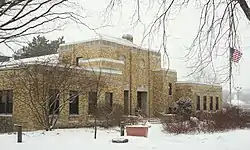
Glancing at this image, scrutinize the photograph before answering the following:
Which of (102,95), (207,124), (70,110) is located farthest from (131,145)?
(102,95)

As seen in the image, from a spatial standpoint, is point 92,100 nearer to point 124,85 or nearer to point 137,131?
point 124,85

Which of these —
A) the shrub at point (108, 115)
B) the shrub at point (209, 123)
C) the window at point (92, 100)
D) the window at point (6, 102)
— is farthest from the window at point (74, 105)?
the shrub at point (209, 123)

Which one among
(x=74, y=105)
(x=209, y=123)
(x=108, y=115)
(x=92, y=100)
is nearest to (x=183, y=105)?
(x=92, y=100)

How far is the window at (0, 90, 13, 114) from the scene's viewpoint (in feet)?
92.0

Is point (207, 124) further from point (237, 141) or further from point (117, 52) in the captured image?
point (117, 52)

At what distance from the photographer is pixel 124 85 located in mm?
38781

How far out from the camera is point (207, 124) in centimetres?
2462

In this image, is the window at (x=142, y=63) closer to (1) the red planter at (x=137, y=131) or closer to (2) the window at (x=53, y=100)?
(2) the window at (x=53, y=100)

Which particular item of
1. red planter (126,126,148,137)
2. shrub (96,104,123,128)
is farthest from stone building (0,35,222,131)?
red planter (126,126,148,137)

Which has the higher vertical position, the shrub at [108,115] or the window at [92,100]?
the window at [92,100]

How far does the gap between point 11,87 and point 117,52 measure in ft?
45.3

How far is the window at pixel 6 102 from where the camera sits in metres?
28.0

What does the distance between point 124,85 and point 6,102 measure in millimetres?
13265

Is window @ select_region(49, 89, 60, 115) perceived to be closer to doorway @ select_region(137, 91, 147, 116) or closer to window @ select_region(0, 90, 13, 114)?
window @ select_region(0, 90, 13, 114)
